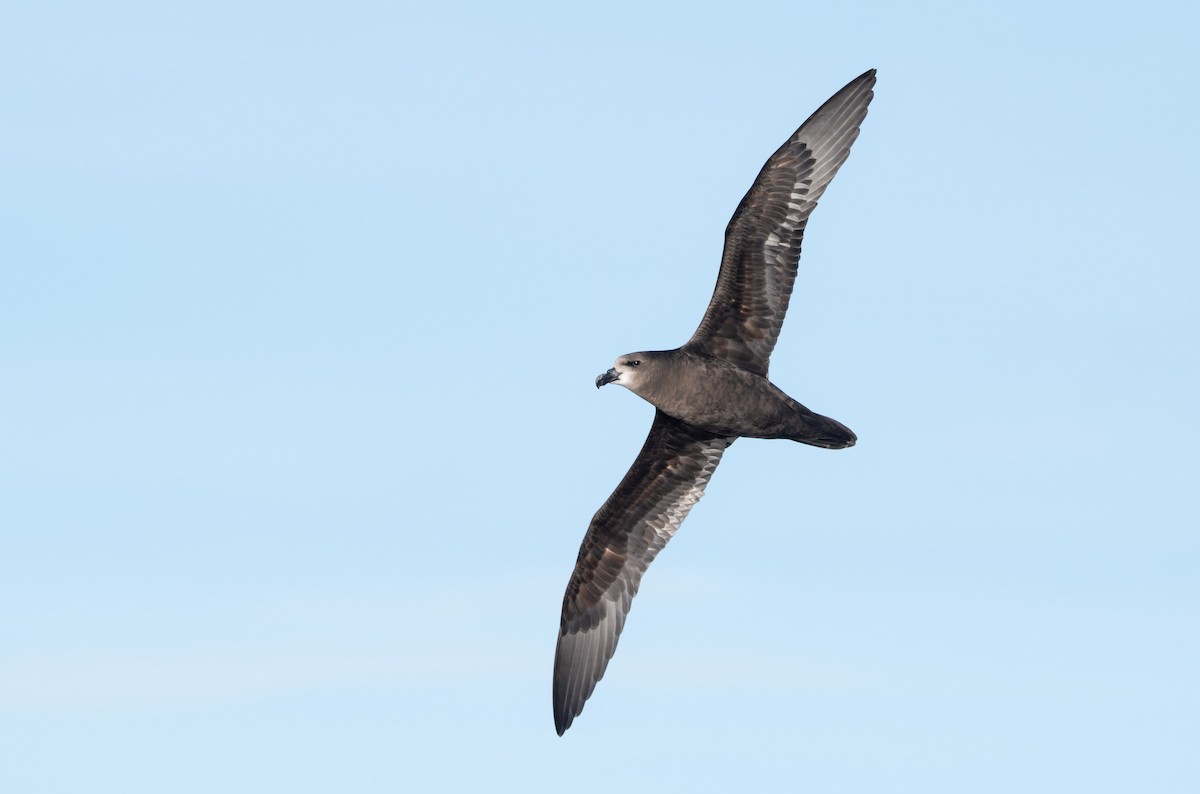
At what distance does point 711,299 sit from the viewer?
23.4 meters

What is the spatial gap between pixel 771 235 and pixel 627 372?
8.93ft

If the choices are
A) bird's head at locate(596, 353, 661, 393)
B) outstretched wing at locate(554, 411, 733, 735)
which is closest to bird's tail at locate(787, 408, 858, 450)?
outstretched wing at locate(554, 411, 733, 735)

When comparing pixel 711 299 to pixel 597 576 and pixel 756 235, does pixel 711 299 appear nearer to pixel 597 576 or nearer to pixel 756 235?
pixel 756 235

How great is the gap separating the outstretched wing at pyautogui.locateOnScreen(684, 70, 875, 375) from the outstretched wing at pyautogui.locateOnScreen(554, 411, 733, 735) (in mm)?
1675

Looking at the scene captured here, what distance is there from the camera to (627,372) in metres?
22.7

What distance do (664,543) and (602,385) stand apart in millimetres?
3693

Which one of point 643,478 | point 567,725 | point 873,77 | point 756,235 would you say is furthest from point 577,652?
point 873,77

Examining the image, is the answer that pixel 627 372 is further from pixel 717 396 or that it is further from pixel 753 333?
pixel 753 333

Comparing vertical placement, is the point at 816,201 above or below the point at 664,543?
above

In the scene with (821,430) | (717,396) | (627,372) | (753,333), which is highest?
(753,333)

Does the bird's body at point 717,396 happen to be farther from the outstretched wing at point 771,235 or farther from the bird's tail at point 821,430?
the outstretched wing at point 771,235

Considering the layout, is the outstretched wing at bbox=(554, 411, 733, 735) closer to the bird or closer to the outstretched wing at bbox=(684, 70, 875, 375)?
the bird

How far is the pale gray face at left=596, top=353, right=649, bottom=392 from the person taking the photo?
22656 millimetres

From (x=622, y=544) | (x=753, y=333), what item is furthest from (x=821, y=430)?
(x=622, y=544)
